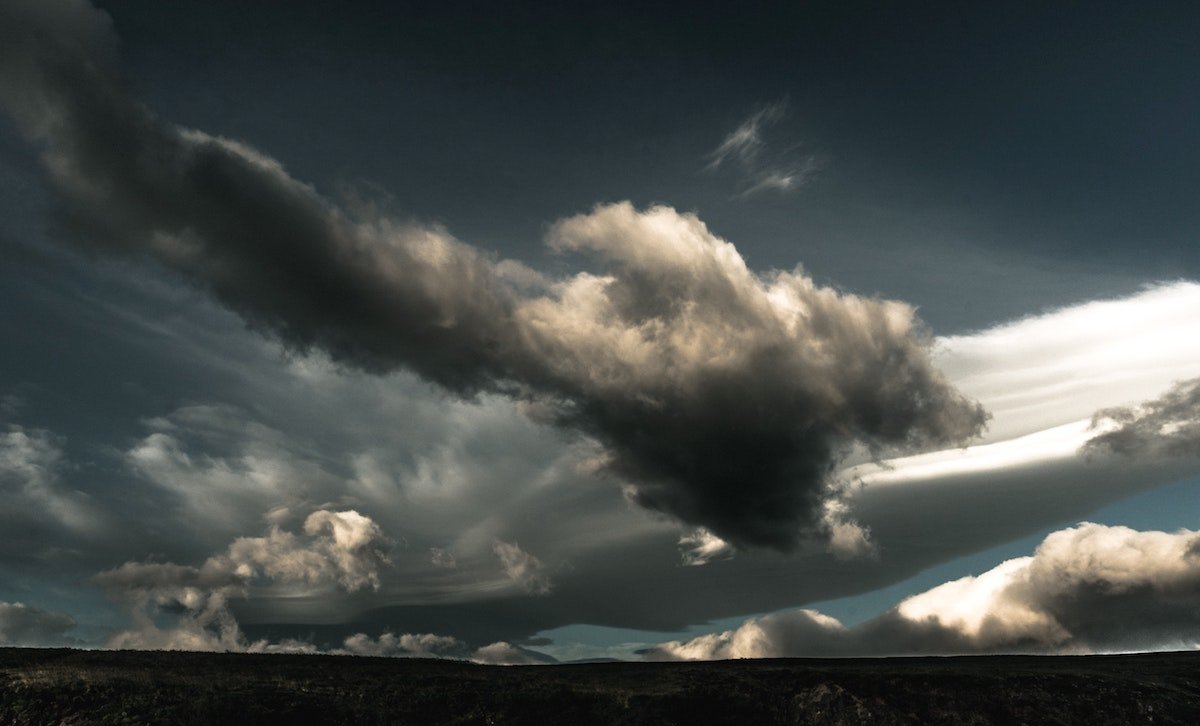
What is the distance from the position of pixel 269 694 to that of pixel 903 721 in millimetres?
58851

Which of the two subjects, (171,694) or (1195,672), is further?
(1195,672)

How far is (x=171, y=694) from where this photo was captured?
66.7 metres

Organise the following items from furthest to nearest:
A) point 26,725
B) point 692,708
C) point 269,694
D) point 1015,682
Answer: point 1015,682 < point 692,708 < point 269,694 < point 26,725

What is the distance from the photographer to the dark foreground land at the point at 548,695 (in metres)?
65.1

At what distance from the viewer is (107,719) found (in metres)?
60.7

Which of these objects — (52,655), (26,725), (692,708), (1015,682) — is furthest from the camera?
(52,655)

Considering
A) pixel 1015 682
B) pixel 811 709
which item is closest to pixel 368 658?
pixel 811 709

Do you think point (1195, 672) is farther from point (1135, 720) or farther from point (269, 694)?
point (269, 694)

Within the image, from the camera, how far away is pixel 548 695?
7800cm

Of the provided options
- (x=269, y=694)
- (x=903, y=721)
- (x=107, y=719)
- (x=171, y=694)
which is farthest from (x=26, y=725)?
(x=903, y=721)

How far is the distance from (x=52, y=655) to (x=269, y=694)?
40.4 meters

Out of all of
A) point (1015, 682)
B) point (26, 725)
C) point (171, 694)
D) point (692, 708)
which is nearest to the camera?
point (26, 725)

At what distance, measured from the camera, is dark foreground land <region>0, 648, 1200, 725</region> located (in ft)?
214

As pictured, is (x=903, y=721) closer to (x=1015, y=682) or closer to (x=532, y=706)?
(x=1015, y=682)
